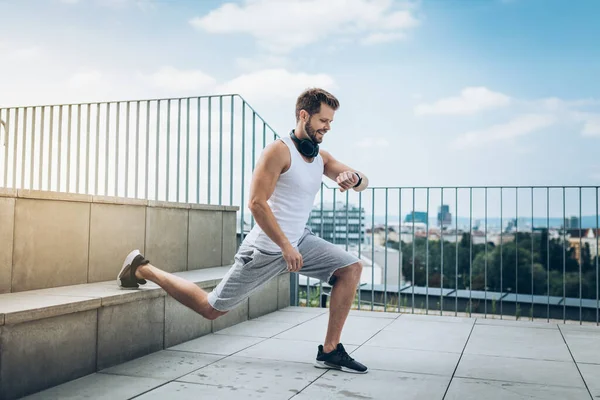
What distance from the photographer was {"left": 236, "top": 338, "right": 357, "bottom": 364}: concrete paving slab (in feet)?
10.7

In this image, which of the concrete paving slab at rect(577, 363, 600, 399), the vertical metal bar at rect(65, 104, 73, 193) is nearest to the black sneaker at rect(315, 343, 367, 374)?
the concrete paving slab at rect(577, 363, 600, 399)

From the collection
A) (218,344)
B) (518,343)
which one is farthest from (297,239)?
(518,343)

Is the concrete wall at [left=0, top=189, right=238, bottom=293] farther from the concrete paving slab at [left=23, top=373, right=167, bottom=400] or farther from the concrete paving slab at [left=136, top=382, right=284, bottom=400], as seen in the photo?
the concrete paving slab at [left=136, top=382, right=284, bottom=400]

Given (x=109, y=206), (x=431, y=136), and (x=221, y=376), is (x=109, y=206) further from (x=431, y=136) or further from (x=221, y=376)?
(x=431, y=136)

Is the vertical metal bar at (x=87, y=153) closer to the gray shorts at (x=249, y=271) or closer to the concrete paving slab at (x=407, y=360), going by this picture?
the gray shorts at (x=249, y=271)

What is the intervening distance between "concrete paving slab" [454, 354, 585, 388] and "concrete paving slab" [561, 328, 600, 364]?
0.17 metres

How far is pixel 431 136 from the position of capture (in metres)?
43.7

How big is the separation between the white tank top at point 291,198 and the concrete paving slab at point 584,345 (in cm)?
182

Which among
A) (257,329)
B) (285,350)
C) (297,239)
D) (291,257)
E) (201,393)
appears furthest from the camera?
(257,329)

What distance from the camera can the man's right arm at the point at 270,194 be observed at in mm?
2639

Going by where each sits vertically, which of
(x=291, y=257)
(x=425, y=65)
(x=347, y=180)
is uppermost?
(x=425, y=65)

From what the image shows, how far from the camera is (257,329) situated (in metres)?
4.12

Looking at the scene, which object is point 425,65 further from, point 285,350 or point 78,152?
point 285,350

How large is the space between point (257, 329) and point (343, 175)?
1.73 metres
